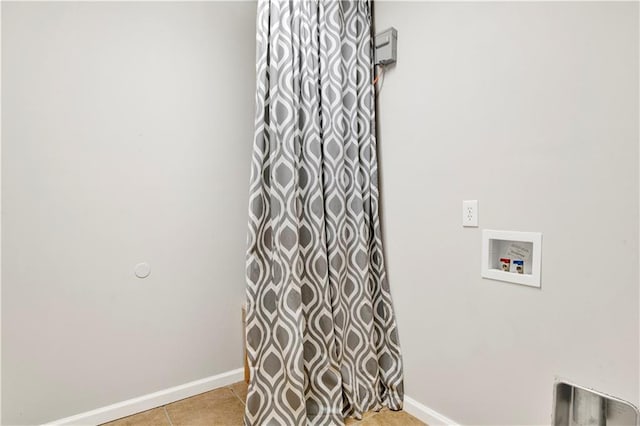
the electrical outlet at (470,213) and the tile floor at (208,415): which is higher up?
the electrical outlet at (470,213)

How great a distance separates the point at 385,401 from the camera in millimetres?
1720

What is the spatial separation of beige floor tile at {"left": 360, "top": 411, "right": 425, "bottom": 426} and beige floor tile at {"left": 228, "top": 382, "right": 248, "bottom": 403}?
2.15 ft

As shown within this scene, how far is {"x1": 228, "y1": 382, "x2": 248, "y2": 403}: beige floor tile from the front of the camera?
183cm

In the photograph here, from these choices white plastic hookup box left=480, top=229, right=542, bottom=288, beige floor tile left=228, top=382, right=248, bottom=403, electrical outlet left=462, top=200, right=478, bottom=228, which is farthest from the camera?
beige floor tile left=228, top=382, right=248, bottom=403

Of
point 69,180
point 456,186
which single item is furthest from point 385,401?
point 69,180

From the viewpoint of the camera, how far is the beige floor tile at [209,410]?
1614 millimetres

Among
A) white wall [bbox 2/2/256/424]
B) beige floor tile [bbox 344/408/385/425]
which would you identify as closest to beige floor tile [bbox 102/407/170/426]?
white wall [bbox 2/2/256/424]

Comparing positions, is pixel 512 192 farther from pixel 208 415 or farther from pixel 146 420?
pixel 146 420

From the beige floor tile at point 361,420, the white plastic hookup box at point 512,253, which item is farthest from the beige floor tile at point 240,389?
the white plastic hookup box at point 512,253

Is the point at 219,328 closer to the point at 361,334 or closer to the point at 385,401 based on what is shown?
the point at 361,334

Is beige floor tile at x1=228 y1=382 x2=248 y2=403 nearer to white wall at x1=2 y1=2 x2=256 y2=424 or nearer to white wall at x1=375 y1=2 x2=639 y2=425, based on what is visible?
white wall at x1=2 y1=2 x2=256 y2=424

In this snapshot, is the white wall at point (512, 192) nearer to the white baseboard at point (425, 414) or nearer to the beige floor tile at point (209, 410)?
the white baseboard at point (425, 414)

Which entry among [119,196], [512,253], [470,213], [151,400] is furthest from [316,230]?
[151,400]

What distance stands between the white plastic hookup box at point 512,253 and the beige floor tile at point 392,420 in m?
0.80
